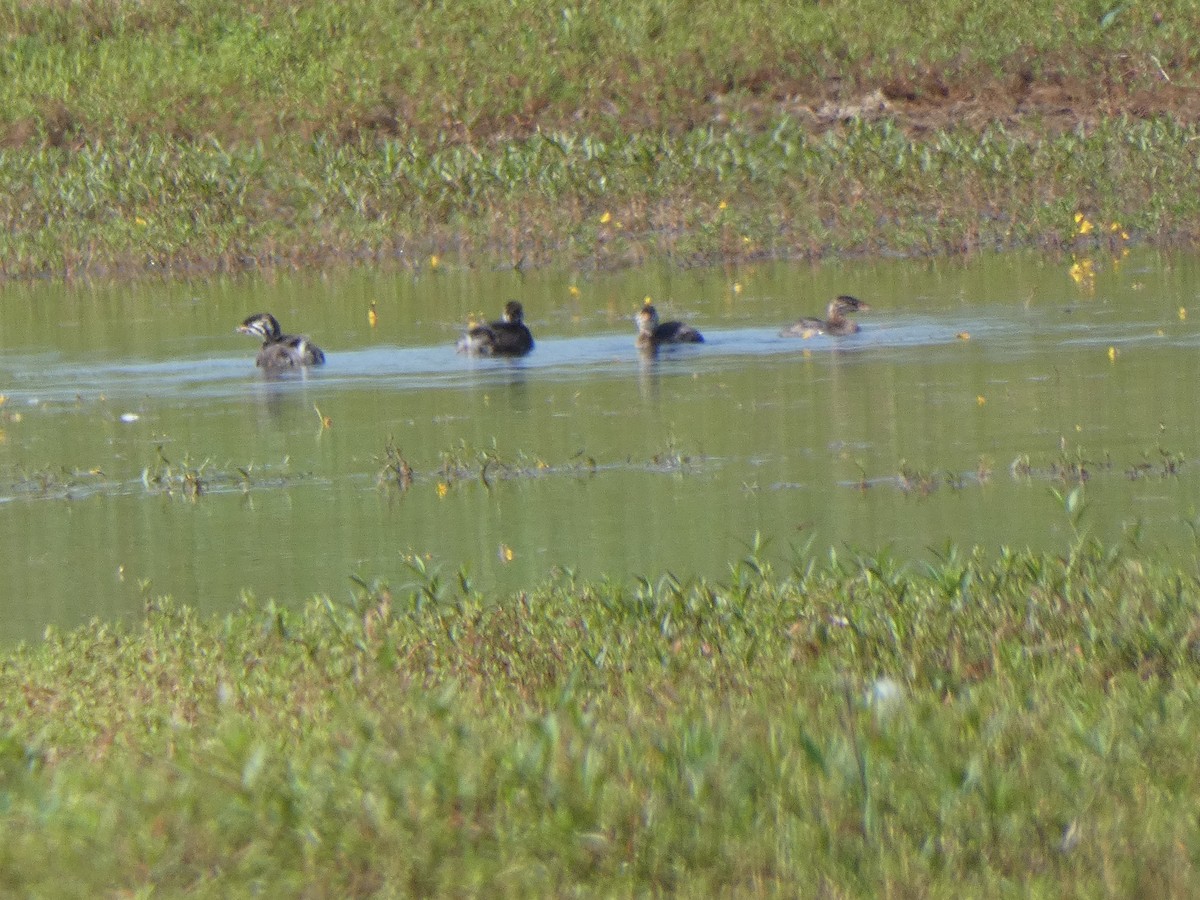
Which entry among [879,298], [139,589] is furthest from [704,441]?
[879,298]

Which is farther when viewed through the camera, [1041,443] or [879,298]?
[879,298]

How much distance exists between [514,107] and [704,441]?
54.4 feet

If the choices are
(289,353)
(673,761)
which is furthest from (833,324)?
(673,761)

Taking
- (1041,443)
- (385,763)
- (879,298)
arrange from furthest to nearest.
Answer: (879,298) < (1041,443) < (385,763)

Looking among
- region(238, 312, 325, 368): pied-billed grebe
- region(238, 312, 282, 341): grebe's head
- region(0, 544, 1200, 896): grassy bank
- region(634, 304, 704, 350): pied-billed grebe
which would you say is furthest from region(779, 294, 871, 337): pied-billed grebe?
region(0, 544, 1200, 896): grassy bank

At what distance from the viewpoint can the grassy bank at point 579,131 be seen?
22.3 meters

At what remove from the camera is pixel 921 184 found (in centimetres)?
2258

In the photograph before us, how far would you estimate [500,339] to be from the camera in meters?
15.1

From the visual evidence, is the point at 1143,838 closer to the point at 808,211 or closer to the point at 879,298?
the point at 879,298

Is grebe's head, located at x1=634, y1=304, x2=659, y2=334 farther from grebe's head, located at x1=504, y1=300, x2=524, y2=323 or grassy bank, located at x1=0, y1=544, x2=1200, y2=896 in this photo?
grassy bank, located at x1=0, y1=544, x2=1200, y2=896

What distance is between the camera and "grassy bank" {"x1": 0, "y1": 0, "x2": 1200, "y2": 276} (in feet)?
73.0

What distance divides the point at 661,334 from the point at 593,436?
125 inches

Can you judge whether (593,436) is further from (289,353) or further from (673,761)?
(673,761)

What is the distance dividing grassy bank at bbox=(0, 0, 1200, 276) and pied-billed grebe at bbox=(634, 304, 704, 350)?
234 inches
